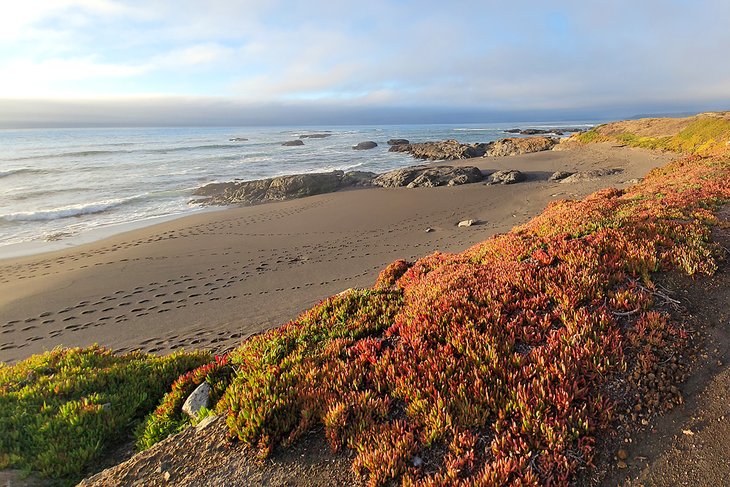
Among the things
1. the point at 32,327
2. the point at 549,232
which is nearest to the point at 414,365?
the point at 549,232

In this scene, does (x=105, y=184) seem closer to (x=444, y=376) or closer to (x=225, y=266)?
(x=225, y=266)

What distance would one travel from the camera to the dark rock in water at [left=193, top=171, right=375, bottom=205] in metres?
28.7

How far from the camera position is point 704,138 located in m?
32.3

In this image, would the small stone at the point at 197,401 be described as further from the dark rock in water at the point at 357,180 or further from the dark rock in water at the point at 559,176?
the dark rock in water at the point at 559,176

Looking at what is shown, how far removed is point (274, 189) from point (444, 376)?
90.3 ft

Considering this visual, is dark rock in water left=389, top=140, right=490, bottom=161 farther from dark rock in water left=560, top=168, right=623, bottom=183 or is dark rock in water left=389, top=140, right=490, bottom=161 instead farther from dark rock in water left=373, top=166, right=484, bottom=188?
dark rock in water left=560, top=168, right=623, bottom=183

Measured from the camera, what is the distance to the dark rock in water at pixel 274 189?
1129 inches

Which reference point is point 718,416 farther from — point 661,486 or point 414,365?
point 414,365

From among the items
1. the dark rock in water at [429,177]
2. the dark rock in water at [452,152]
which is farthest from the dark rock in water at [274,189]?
the dark rock in water at [452,152]

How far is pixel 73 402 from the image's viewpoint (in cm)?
500

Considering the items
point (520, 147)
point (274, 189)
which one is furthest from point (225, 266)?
point (520, 147)

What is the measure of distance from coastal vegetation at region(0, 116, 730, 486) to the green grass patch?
22 millimetres

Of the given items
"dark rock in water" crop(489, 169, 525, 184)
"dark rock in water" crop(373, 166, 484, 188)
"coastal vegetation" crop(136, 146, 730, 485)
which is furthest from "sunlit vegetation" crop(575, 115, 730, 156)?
"coastal vegetation" crop(136, 146, 730, 485)

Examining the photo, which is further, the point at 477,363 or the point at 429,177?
the point at 429,177
